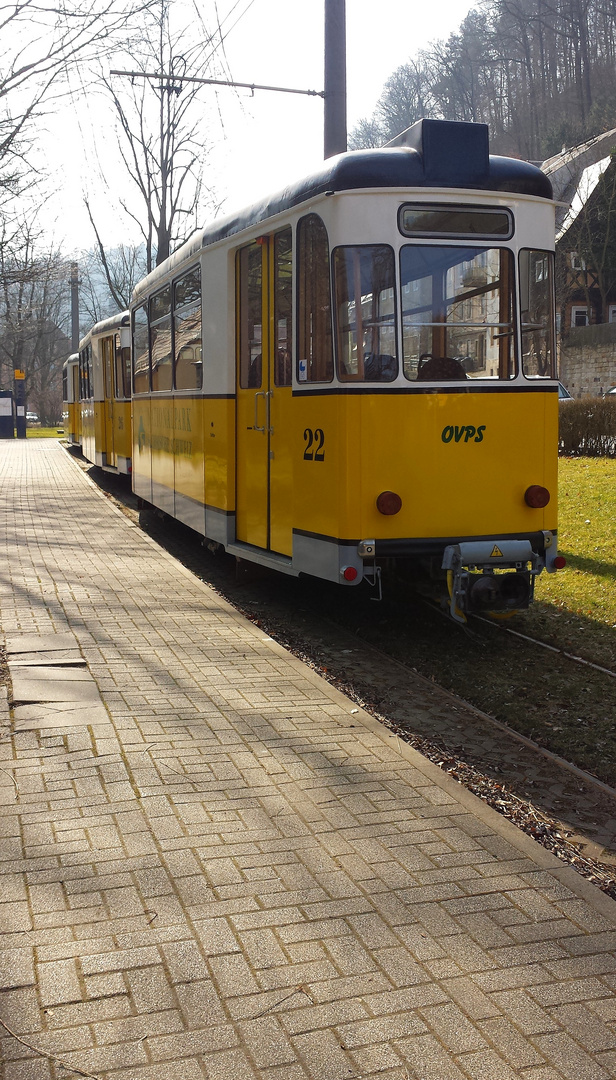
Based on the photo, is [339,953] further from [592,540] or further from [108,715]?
[592,540]

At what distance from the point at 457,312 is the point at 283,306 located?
→ 1.52 m

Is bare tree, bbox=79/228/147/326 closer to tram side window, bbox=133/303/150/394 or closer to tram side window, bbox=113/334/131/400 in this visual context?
tram side window, bbox=113/334/131/400

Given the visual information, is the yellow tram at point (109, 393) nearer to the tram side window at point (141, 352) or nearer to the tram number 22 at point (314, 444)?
the tram side window at point (141, 352)

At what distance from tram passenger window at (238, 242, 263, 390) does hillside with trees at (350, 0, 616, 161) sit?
5776 cm

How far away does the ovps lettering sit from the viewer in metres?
7.27

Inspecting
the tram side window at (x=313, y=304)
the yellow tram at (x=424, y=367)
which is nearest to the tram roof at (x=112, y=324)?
the tram side window at (x=313, y=304)

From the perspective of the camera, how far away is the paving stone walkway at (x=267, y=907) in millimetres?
2871

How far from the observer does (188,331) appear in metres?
10.9

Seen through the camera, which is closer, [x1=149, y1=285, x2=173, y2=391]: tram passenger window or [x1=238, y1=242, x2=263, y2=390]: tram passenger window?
[x1=238, y1=242, x2=263, y2=390]: tram passenger window

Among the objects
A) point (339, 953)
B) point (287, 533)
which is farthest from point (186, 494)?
point (339, 953)

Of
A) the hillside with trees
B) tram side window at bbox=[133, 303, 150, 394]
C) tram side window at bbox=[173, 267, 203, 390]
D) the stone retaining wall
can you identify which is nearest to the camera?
tram side window at bbox=[173, 267, 203, 390]

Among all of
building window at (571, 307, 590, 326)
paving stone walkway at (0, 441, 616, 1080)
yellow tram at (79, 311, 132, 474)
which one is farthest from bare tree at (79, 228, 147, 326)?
building window at (571, 307, 590, 326)

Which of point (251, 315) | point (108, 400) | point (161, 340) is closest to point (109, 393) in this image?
point (108, 400)

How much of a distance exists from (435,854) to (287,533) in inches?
172
